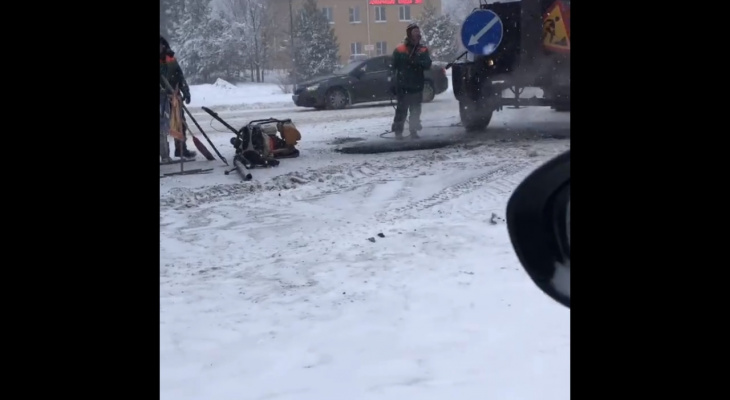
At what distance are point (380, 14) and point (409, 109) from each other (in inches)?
1361

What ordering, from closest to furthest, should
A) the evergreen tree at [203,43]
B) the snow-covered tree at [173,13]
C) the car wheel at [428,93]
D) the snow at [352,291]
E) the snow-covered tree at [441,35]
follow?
the snow at [352,291]
the car wheel at [428,93]
the evergreen tree at [203,43]
the snow-covered tree at [173,13]
the snow-covered tree at [441,35]

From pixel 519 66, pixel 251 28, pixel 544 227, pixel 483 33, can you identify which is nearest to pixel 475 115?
pixel 519 66

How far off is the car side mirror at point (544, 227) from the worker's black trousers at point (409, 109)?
10444 millimetres

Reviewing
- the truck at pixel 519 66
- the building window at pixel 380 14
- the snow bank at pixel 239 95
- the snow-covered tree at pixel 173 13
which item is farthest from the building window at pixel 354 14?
the truck at pixel 519 66

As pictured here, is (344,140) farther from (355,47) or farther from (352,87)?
(355,47)

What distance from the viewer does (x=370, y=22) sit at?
4647 centimetres

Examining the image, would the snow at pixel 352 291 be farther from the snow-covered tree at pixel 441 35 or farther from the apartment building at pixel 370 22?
the apartment building at pixel 370 22

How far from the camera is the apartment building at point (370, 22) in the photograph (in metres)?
44.9
